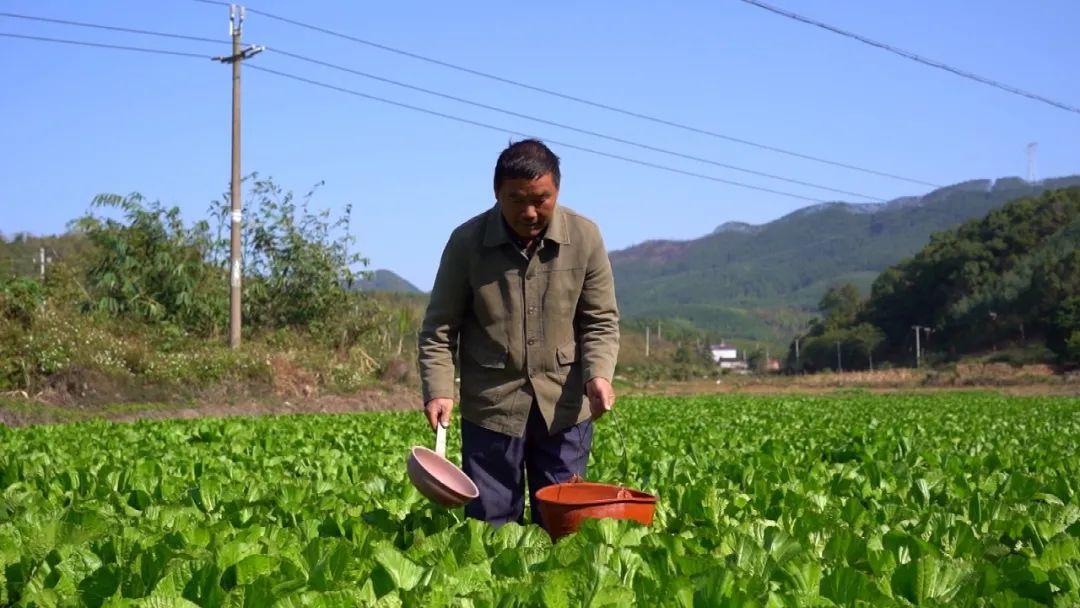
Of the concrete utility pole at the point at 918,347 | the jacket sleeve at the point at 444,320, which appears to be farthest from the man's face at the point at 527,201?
the concrete utility pole at the point at 918,347

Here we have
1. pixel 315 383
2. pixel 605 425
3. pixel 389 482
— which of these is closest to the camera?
pixel 389 482

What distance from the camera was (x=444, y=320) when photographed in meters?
4.53

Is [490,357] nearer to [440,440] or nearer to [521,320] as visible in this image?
[521,320]

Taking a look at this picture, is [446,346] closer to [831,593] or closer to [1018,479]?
[831,593]

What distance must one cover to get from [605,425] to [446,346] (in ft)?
29.9

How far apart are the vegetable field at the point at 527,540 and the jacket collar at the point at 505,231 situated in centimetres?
89

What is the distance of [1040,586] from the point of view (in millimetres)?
3219

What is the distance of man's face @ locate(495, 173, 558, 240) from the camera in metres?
4.06

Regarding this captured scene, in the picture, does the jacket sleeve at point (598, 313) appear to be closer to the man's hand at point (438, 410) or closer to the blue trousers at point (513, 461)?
the blue trousers at point (513, 461)

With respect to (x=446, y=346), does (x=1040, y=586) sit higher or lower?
lower

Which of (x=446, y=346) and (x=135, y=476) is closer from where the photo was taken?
(x=446, y=346)

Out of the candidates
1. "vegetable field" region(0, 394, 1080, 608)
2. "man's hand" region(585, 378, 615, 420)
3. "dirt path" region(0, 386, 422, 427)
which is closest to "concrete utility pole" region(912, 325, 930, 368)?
"dirt path" region(0, 386, 422, 427)

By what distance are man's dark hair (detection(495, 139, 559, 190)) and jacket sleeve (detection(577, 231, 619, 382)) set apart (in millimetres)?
507

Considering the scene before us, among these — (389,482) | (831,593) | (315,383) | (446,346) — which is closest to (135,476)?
(389,482)
